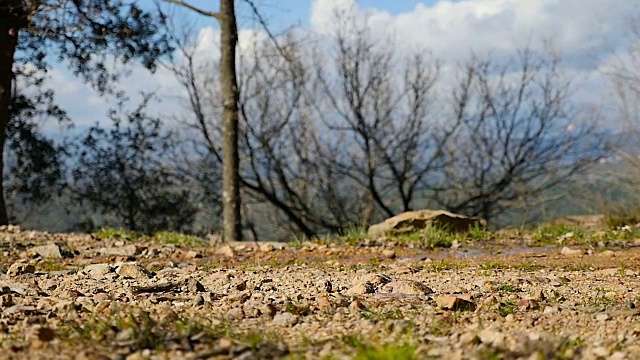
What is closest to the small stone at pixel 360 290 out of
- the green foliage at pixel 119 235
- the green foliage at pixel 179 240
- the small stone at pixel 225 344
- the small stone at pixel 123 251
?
the small stone at pixel 225 344

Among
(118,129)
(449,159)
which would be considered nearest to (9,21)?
(118,129)

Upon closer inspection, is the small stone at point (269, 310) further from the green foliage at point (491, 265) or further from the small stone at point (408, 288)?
the green foliage at point (491, 265)

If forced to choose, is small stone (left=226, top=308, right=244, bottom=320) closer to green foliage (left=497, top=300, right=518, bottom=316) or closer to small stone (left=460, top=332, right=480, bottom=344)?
small stone (left=460, top=332, right=480, bottom=344)

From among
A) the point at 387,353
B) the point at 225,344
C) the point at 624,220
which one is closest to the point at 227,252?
the point at 225,344

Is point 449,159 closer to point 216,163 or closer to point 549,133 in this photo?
point 549,133

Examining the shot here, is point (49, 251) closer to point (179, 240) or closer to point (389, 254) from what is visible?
point (179, 240)

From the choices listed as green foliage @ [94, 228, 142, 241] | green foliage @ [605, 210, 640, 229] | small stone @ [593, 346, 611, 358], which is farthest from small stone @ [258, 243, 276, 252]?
green foliage @ [605, 210, 640, 229]

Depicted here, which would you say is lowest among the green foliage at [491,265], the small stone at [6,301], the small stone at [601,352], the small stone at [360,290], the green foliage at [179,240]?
the small stone at [601,352]

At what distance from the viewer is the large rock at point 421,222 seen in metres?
8.88

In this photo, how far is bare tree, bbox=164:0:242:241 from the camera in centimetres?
898

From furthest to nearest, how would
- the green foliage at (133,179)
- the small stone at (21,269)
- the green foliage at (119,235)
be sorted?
the green foliage at (133,179)
the green foliage at (119,235)
the small stone at (21,269)

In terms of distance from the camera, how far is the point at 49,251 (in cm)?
617

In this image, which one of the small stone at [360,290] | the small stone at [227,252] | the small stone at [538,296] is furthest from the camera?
the small stone at [227,252]

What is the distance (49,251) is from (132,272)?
6.91ft
